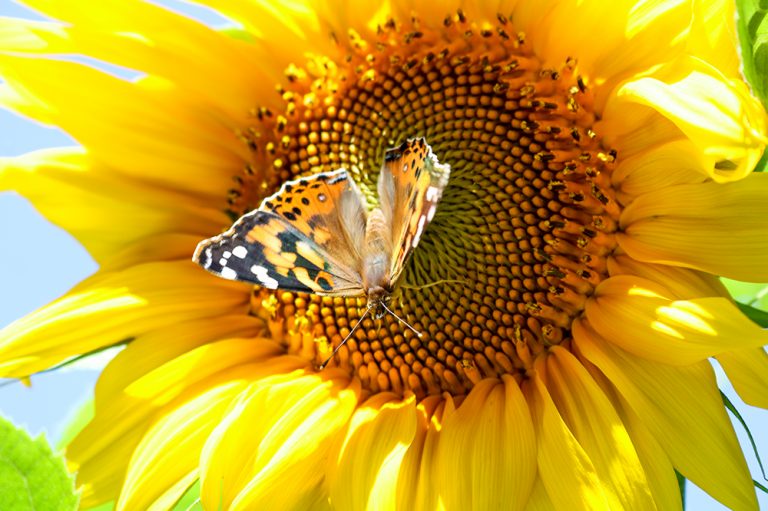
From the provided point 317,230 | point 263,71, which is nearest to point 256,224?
point 317,230

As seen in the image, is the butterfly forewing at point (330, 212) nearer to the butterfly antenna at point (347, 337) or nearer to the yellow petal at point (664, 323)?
the butterfly antenna at point (347, 337)

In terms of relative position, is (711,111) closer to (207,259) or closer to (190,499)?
(207,259)

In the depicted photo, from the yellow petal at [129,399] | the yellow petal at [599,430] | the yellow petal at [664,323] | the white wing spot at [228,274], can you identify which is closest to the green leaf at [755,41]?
the yellow petal at [664,323]

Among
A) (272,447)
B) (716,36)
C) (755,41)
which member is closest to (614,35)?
(716,36)

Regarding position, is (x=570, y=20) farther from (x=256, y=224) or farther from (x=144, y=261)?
(x=144, y=261)

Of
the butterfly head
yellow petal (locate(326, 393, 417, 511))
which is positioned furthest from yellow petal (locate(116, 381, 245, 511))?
the butterfly head

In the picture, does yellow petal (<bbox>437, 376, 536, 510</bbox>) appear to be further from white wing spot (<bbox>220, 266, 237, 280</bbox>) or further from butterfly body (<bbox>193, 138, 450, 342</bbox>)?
white wing spot (<bbox>220, 266, 237, 280</bbox>)

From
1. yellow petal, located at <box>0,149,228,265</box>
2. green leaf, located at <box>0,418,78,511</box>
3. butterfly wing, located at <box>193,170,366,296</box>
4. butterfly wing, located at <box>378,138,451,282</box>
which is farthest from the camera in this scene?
yellow petal, located at <box>0,149,228,265</box>
